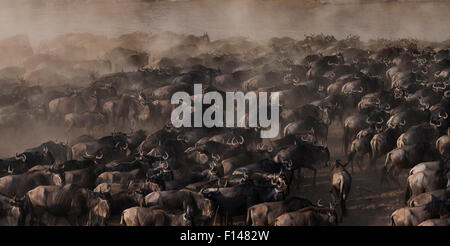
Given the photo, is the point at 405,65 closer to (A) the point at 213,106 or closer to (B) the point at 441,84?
(B) the point at 441,84

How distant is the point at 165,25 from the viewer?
5103 centimetres

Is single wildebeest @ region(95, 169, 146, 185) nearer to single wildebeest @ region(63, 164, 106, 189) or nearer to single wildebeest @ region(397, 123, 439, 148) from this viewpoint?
single wildebeest @ region(63, 164, 106, 189)

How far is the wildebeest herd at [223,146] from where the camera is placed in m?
12.3

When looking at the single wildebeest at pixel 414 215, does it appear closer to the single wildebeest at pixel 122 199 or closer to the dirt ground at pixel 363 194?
the dirt ground at pixel 363 194

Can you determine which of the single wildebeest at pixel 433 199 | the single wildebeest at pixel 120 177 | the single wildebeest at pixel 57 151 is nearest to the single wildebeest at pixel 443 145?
the single wildebeest at pixel 433 199

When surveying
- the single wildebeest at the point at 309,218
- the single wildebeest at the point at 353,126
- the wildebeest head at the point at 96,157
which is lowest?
the single wildebeest at the point at 309,218

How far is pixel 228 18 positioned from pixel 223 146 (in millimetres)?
35259

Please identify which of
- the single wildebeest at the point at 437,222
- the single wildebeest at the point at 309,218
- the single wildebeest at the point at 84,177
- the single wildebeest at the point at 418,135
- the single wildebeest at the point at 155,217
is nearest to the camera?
the single wildebeest at the point at 437,222

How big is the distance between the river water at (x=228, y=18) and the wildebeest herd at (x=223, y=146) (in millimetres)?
18358

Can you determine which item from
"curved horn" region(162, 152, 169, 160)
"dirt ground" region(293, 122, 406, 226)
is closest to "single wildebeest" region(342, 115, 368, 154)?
"dirt ground" region(293, 122, 406, 226)

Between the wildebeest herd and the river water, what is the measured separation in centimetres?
1836

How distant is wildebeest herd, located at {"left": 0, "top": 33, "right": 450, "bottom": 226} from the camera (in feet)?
40.4

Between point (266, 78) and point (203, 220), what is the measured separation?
43.8ft

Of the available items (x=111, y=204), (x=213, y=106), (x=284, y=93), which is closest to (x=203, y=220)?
(x=111, y=204)
